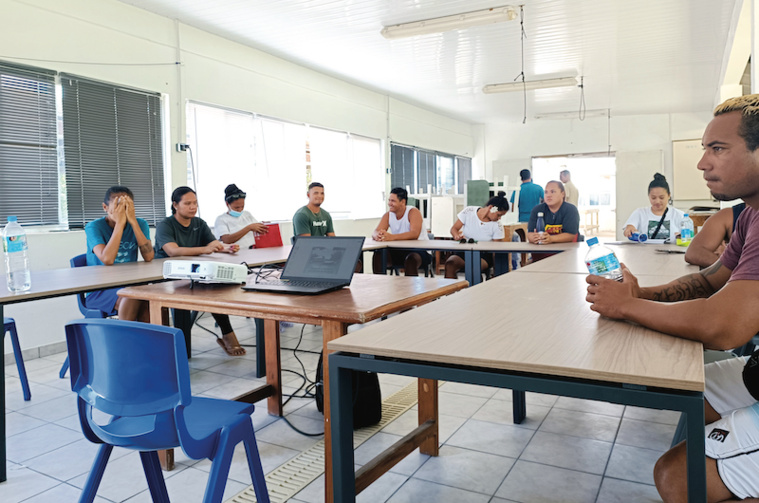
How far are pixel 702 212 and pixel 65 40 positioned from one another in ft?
24.9

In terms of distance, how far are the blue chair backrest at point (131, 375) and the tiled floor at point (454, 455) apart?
26.4 inches

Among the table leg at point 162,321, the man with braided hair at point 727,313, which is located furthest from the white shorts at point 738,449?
the table leg at point 162,321

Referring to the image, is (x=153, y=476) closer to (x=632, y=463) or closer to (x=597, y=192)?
(x=632, y=463)

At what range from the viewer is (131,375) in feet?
3.87

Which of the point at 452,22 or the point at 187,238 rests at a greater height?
the point at 452,22

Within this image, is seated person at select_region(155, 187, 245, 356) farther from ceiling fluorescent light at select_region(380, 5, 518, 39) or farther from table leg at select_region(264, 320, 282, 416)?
ceiling fluorescent light at select_region(380, 5, 518, 39)

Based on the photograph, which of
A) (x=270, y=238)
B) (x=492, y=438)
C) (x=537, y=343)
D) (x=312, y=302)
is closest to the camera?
(x=537, y=343)

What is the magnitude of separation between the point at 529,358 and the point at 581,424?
1592 millimetres

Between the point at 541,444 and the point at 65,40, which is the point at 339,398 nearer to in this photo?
the point at 541,444

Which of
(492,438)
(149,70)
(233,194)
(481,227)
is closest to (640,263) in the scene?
(492,438)

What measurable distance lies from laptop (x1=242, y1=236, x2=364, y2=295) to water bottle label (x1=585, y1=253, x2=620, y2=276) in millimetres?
876

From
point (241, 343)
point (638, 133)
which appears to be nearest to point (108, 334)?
point (241, 343)

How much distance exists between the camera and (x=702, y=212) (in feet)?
23.7

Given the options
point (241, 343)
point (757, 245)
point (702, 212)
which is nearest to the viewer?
point (757, 245)
